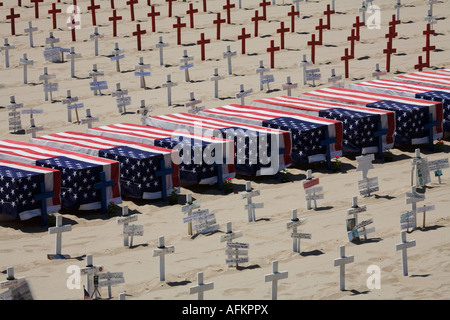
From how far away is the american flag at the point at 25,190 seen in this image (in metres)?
27.0

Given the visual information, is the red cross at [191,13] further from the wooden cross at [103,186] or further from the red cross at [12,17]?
the wooden cross at [103,186]

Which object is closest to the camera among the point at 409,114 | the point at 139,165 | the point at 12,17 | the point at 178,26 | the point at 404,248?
the point at 404,248

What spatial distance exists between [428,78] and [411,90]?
2103 mm

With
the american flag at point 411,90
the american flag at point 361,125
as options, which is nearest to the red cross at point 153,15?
the american flag at point 411,90

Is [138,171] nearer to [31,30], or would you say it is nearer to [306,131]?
[306,131]

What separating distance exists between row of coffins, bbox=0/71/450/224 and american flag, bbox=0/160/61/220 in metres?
0.02

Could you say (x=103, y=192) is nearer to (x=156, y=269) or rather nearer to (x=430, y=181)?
(x=156, y=269)

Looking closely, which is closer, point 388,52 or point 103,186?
point 103,186

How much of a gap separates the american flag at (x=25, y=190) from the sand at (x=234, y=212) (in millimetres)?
376

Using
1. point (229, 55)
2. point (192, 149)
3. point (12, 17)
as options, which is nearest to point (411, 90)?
point (229, 55)

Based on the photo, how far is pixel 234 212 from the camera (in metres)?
27.8

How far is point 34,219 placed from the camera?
27688 mm
